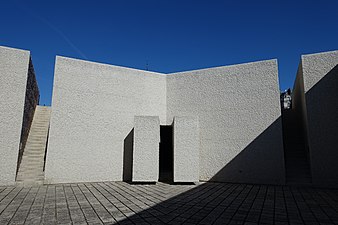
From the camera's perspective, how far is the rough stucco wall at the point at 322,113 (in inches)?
288

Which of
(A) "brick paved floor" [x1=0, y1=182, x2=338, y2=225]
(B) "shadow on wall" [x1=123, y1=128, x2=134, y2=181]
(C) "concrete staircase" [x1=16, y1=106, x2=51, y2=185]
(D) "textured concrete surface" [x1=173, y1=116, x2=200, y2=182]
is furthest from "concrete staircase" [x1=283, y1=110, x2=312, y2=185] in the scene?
(C) "concrete staircase" [x1=16, y1=106, x2=51, y2=185]

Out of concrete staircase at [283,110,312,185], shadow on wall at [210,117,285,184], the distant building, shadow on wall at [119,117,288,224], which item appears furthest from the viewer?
shadow on wall at [210,117,285,184]

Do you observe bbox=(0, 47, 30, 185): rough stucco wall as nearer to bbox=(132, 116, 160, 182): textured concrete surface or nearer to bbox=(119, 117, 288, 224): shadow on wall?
bbox=(119, 117, 288, 224): shadow on wall

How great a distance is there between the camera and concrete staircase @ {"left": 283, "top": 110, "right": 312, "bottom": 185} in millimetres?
7816

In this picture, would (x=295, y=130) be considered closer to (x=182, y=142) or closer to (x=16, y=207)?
(x=182, y=142)

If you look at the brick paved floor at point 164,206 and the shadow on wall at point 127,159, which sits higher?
the shadow on wall at point 127,159

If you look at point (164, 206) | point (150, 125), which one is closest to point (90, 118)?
point (150, 125)

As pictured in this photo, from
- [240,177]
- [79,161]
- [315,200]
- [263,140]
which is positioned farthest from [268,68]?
[79,161]

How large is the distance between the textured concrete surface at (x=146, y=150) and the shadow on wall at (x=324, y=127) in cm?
538

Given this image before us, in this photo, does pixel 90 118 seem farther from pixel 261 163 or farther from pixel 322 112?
pixel 322 112

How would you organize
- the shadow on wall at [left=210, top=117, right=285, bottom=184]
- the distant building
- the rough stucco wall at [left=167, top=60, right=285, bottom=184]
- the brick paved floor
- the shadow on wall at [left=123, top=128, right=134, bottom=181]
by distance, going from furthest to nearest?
1. the shadow on wall at [left=123, top=128, right=134, bottom=181]
2. the rough stucco wall at [left=167, top=60, right=285, bottom=184]
3. the shadow on wall at [left=210, top=117, right=285, bottom=184]
4. the distant building
5. the brick paved floor

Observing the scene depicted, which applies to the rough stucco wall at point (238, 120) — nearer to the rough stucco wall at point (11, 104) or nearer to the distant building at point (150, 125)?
the distant building at point (150, 125)

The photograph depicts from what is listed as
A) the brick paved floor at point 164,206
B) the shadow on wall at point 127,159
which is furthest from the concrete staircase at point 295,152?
the shadow on wall at point 127,159

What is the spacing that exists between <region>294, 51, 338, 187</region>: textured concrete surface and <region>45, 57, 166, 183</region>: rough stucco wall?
627 centimetres
